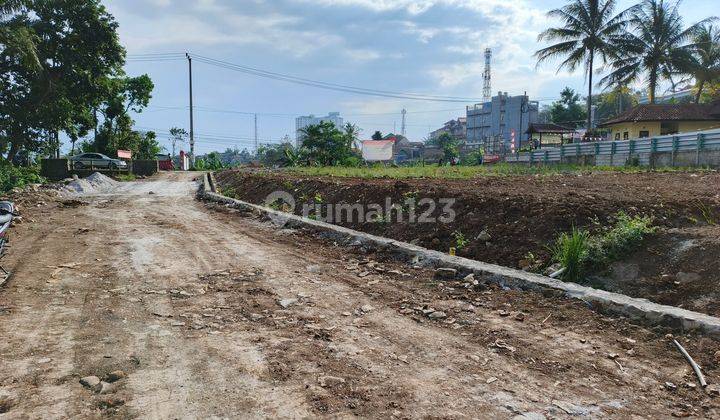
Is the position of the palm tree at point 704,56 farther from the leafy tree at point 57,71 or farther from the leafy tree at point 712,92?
the leafy tree at point 57,71

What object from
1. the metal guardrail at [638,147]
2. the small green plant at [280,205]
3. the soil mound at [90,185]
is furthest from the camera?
the metal guardrail at [638,147]

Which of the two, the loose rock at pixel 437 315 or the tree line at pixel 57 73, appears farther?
the tree line at pixel 57 73

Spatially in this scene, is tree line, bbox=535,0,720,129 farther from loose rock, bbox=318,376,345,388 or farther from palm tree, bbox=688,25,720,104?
loose rock, bbox=318,376,345,388

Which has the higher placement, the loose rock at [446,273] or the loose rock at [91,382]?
the loose rock at [446,273]

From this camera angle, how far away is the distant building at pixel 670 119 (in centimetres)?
3428

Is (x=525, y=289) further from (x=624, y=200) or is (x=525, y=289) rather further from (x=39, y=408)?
(x=39, y=408)

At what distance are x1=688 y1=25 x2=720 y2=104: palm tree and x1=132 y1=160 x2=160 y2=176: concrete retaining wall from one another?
39214mm

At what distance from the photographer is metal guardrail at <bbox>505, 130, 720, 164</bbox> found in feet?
61.2

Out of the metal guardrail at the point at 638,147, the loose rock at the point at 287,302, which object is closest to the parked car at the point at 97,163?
the loose rock at the point at 287,302

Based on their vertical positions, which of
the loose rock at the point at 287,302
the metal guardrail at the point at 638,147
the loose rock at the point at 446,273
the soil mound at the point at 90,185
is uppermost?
the metal guardrail at the point at 638,147

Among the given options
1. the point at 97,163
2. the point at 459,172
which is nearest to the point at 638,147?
the point at 459,172

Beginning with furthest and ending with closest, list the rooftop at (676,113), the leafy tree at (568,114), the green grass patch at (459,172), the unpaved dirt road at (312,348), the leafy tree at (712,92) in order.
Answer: the leafy tree at (568,114), the leafy tree at (712,92), the rooftop at (676,113), the green grass patch at (459,172), the unpaved dirt road at (312,348)

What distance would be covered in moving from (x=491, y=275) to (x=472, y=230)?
5.24 feet

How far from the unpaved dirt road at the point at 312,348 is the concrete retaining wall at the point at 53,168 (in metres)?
19.9
